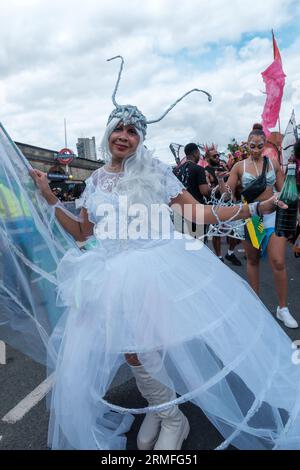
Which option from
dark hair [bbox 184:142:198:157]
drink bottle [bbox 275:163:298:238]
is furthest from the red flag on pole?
drink bottle [bbox 275:163:298:238]

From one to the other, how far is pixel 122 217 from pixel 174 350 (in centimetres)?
70

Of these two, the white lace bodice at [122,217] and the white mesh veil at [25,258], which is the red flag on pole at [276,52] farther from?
the white mesh veil at [25,258]

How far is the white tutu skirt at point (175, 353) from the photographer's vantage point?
5.70ft

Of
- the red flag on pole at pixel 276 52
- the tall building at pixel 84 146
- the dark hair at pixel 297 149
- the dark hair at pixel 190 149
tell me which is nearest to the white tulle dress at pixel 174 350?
the dark hair at pixel 297 149

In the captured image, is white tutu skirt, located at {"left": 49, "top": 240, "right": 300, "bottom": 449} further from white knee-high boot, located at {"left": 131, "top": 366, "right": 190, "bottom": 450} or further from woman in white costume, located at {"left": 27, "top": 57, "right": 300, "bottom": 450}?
white knee-high boot, located at {"left": 131, "top": 366, "right": 190, "bottom": 450}

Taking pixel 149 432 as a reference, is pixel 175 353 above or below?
above

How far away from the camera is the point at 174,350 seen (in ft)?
5.71

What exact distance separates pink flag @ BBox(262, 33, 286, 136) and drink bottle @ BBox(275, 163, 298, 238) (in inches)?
184

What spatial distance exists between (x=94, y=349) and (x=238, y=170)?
2451 millimetres

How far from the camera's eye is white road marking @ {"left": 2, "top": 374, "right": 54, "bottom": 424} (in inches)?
93.9

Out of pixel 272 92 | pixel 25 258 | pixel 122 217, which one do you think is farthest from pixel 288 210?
pixel 272 92

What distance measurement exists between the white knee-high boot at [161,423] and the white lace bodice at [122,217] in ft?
2.16

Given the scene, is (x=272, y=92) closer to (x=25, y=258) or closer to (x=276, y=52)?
(x=276, y=52)

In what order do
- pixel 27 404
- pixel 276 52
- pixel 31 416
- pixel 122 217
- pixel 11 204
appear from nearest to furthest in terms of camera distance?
pixel 122 217 < pixel 11 204 < pixel 31 416 < pixel 27 404 < pixel 276 52
